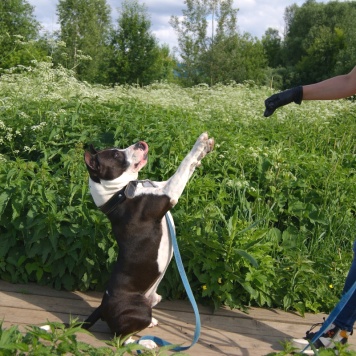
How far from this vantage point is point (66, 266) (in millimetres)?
4094

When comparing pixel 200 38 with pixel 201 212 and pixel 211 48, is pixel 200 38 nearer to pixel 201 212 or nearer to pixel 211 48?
pixel 211 48

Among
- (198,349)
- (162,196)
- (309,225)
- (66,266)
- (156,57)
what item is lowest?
(198,349)

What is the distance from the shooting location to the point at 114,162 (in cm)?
323

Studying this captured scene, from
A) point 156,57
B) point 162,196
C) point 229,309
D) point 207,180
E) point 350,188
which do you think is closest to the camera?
point 162,196

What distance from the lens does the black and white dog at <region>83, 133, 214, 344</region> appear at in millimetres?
3207

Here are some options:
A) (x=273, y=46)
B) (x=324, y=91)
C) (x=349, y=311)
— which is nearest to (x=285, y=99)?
(x=324, y=91)

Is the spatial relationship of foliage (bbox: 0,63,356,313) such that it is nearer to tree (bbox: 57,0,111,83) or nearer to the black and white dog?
the black and white dog

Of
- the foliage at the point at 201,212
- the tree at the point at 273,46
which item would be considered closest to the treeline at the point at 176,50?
the tree at the point at 273,46

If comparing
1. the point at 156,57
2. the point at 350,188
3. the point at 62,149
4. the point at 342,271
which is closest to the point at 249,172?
the point at 350,188

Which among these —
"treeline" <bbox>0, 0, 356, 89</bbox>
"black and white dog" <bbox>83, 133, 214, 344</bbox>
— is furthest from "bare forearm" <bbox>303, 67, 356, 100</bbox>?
"treeline" <bbox>0, 0, 356, 89</bbox>

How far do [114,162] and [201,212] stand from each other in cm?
123

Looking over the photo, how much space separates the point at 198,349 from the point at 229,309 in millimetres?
689

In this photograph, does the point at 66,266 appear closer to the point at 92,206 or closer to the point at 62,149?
the point at 92,206

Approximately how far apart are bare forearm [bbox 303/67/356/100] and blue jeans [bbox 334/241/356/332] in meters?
0.93
